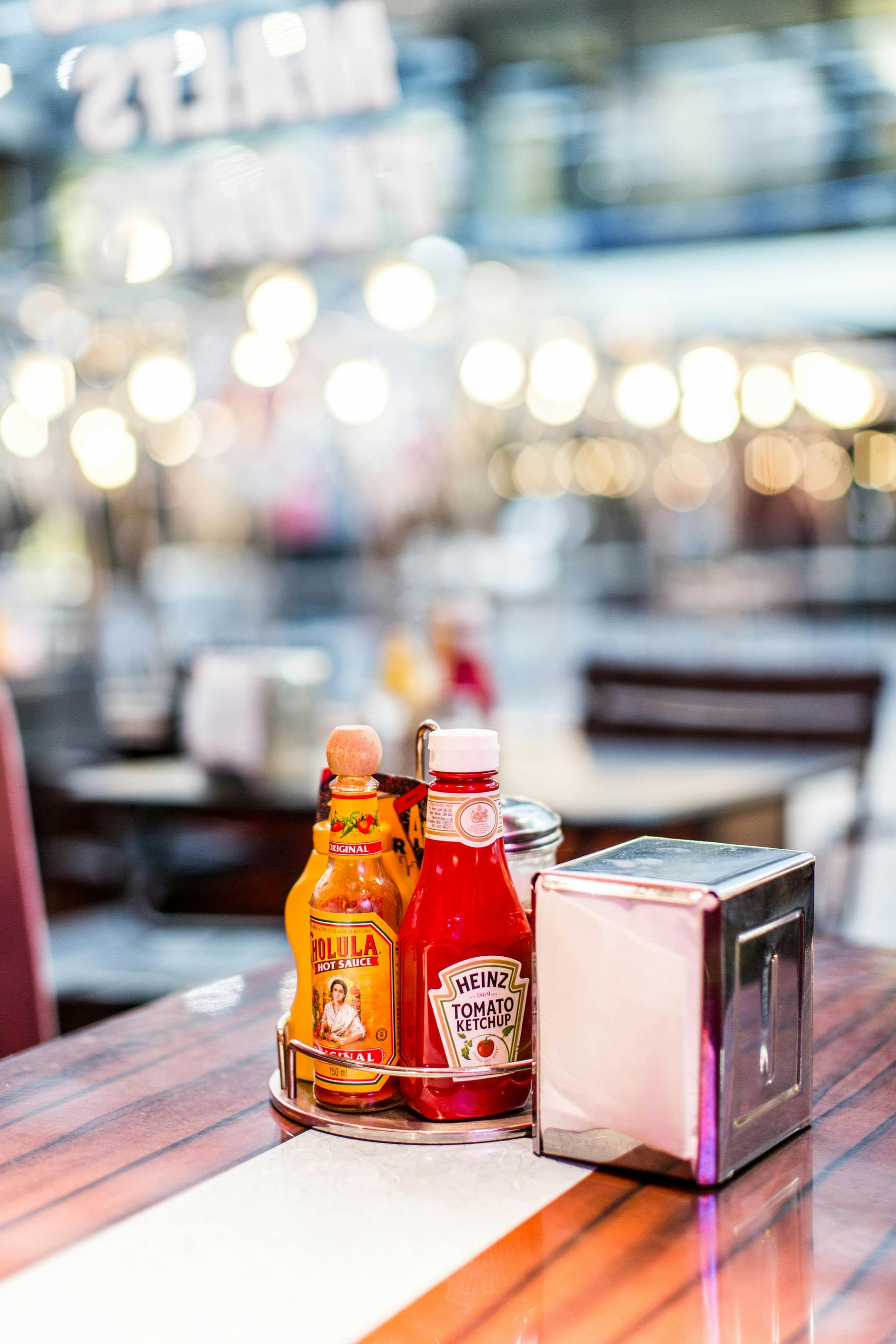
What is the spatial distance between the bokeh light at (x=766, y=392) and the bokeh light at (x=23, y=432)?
349 centimetres

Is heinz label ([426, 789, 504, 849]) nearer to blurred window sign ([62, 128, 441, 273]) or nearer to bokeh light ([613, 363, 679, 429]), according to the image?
blurred window sign ([62, 128, 441, 273])

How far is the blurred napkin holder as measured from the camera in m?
2.73

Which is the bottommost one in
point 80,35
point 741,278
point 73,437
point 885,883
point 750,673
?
point 885,883

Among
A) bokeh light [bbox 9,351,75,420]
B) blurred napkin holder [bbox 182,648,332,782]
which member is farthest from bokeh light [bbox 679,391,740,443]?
blurred napkin holder [bbox 182,648,332,782]

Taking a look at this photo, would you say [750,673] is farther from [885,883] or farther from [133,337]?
[133,337]

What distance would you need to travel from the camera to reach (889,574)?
626 inches

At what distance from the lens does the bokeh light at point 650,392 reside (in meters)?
6.08

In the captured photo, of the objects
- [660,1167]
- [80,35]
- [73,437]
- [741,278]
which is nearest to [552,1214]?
[660,1167]

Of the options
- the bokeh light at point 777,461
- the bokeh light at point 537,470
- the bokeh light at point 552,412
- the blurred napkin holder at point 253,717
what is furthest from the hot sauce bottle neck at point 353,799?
the bokeh light at point 537,470

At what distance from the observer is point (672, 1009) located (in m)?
0.79

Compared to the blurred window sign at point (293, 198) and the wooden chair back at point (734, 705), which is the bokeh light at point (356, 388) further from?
the blurred window sign at point (293, 198)

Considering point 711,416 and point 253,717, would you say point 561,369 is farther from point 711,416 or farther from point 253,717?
point 253,717

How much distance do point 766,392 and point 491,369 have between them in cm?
244

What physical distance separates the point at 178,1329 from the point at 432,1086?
0.26m
